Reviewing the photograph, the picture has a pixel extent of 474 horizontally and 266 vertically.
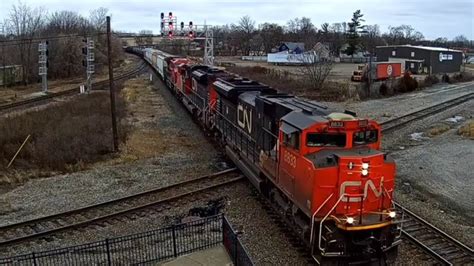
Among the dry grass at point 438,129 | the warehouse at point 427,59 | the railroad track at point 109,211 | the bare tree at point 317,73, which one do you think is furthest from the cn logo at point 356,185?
Result: the warehouse at point 427,59

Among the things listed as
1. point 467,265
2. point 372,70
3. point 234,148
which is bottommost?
point 467,265

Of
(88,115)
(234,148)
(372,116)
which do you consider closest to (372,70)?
(372,116)

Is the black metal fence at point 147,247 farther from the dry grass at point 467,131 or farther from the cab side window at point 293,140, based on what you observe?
the dry grass at point 467,131

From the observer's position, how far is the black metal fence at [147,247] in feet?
34.1

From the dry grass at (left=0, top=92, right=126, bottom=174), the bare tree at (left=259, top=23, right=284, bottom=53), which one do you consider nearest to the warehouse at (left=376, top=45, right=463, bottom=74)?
the bare tree at (left=259, top=23, right=284, bottom=53)

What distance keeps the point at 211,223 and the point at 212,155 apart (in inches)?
335

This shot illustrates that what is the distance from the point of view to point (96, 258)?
442 inches

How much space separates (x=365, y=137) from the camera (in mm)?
10609

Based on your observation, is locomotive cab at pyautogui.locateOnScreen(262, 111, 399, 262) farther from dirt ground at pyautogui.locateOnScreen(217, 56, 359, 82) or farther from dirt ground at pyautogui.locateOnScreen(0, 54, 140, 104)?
dirt ground at pyautogui.locateOnScreen(217, 56, 359, 82)

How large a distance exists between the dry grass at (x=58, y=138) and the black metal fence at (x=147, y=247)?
857cm

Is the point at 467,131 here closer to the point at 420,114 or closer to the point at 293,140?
the point at 420,114

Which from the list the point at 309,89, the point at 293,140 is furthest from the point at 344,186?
the point at 309,89

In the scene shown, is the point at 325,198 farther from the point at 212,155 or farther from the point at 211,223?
the point at 212,155

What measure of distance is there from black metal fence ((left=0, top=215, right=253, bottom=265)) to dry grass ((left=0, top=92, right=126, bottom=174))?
8.57 metres
